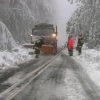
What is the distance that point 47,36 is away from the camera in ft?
71.1

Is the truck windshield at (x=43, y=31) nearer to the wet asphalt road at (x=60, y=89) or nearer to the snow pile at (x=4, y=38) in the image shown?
the snow pile at (x=4, y=38)

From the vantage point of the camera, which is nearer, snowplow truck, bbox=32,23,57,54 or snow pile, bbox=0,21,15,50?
snow pile, bbox=0,21,15,50

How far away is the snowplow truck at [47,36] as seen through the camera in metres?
20.9

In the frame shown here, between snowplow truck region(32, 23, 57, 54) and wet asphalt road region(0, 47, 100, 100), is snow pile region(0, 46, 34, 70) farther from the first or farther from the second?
snowplow truck region(32, 23, 57, 54)

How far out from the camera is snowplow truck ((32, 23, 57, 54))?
68.6ft

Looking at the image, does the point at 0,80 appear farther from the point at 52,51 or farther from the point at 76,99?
the point at 52,51

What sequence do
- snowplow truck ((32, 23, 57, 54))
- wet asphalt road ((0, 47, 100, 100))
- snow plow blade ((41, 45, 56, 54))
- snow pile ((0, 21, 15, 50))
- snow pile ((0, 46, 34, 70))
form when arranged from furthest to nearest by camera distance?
1. snowplow truck ((32, 23, 57, 54))
2. snow plow blade ((41, 45, 56, 54))
3. snow pile ((0, 21, 15, 50))
4. snow pile ((0, 46, 34, 70))
5. wet asphalt road ((0, 47, 100, 100))

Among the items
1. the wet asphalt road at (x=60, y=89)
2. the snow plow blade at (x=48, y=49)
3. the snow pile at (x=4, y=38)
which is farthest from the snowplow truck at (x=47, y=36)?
the wet asphalt road at (x=60, y=89)

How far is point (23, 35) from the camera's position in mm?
27594

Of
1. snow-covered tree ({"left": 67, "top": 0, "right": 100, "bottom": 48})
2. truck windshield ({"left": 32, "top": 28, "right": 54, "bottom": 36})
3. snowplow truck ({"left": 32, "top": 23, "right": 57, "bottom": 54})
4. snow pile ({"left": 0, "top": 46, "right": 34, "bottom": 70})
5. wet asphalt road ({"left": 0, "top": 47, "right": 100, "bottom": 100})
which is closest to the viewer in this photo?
wet asphalt road ({"left": 0, "top": 47, "right": 100, "bottom": 100})

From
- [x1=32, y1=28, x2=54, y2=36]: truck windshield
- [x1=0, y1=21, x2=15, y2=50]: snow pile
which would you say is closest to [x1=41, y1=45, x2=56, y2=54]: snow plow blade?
[x1=32, y1=28, x2=54, y2=36]: truck windshield

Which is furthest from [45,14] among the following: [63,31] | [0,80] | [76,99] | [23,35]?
[63,31]

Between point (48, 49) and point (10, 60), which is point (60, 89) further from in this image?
point (48, 49)

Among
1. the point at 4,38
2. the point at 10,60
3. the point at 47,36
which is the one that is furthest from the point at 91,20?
the point at 10,60
